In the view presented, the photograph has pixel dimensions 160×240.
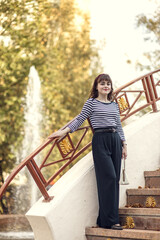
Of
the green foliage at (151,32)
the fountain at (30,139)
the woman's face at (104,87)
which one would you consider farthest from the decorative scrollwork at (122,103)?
the green foliage at (151,32)

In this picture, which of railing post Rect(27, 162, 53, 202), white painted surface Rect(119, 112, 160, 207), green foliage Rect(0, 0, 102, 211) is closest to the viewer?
railing post Rect(27, 162, 53, 202)

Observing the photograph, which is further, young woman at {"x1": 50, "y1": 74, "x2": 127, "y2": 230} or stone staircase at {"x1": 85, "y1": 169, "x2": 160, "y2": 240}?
young woman at {"x1": 50, "y1": 74, "x2": 127, "y2": 230}

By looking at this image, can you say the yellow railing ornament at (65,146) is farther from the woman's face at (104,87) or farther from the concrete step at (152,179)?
the concrete step at (152,179)

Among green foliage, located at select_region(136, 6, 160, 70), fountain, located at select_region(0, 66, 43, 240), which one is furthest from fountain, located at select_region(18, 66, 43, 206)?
green foliage, located at select_region(136, 6, 160, 70)

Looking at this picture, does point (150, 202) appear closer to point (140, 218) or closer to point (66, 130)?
point (140, 218)

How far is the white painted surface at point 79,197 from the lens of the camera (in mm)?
4277

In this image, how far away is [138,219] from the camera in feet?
14.9

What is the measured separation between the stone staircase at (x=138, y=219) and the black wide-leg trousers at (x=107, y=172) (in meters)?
0.15

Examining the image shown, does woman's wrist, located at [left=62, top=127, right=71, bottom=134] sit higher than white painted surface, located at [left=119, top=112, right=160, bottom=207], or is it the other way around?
woman's wrist, located at [left=62, top=127, right=71, bottom=134]

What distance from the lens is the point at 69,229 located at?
14.4 feet

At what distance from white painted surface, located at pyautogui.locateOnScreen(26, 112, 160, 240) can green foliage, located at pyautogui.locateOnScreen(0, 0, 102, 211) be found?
7.77 metres

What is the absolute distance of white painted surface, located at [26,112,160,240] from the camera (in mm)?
4277

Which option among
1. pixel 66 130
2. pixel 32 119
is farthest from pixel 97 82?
pixel 32 119

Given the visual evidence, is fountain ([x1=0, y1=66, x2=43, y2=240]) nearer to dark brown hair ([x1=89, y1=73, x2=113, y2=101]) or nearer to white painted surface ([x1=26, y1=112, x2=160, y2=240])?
white painted surface ([x1=26, y1=112, x2=160, y2=240])
